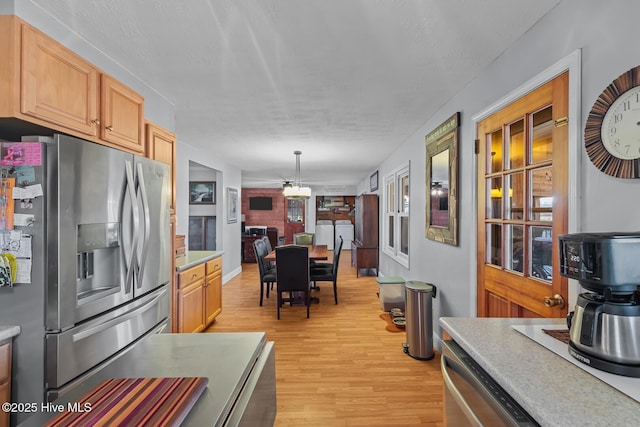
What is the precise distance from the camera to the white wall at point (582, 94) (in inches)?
47.2

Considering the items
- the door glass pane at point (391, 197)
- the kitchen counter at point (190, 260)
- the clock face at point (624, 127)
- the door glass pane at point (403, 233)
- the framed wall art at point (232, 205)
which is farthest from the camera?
the framed wall art at point (232, 205)

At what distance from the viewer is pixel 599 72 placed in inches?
50.7

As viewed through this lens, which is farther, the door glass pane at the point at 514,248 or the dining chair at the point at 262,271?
the dining chair at the point at 262,271

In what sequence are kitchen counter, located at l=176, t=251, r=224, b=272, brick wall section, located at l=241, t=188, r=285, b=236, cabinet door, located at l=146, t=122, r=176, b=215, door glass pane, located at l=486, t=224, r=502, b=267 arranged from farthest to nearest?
brick wall section, located at l=241, t=188, r=285, b=236 → kitchen counter, located at l=176, t=251, r=224, b=272 → cabinet door, located at l=146, t=122, r=176, b=215 → door glass pane, located at l=486, t=224, r=502, b=267

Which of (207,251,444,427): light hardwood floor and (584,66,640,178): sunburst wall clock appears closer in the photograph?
(584,66,640,178): sunburst wall clock

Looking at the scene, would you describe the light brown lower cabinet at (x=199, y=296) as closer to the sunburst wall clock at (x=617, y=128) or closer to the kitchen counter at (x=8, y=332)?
the kitchen counter at (x=8, y=332)

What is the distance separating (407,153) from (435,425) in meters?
3.24

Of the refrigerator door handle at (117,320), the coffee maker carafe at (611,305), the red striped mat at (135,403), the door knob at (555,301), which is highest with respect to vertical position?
the coffee maker carafe at (611,305)

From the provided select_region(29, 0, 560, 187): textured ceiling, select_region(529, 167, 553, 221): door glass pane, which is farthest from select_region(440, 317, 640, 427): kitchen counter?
select_region(29, 0, 560, 187): textured ceiling

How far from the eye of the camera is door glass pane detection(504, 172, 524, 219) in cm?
181

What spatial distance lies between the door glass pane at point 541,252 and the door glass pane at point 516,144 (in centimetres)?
41

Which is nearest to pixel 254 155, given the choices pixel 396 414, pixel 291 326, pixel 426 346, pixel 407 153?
pixel 407 153

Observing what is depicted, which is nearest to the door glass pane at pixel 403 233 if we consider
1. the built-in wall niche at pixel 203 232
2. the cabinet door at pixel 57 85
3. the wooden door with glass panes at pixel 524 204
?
the wooden door with glass panes at pixel 524 204

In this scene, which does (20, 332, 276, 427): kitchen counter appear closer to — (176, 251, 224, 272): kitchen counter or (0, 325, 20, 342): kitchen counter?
(0, 325, 20, 342): kitchen counter
